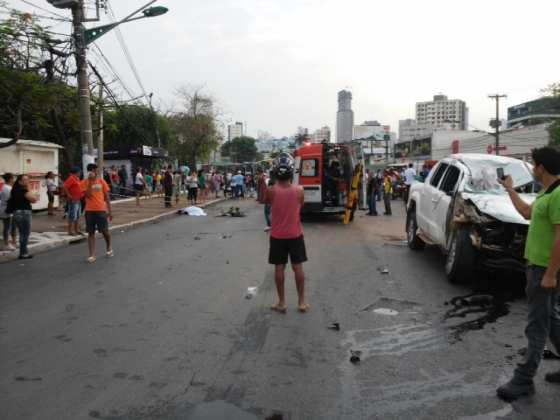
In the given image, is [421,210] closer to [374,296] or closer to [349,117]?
[374,296]

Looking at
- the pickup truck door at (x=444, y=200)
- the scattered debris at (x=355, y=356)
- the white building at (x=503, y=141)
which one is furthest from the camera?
the white building at (x=503, y=141)

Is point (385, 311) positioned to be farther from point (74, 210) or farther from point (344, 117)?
point (344, 117)

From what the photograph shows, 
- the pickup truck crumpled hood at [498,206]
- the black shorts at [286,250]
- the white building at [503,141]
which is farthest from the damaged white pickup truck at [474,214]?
the white building at [503,141]

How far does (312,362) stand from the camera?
14.4 feet

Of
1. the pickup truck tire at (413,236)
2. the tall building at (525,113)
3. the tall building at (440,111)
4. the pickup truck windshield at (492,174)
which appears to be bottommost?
the pickup truck tire at (413,236)

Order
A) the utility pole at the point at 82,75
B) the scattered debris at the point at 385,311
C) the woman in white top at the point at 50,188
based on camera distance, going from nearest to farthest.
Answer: the scattered debris at the point at 385,311, the utility pole at the point at 82,75, the woman in white top at the point at 50,188

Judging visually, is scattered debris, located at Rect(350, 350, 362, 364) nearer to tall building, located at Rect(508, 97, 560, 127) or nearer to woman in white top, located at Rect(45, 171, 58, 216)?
woman in white top, located at Rect(45, 171, 58, 216)

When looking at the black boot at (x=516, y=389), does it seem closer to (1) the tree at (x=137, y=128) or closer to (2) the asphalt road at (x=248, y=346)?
(2) the asphalt road at (x=248, y=346)

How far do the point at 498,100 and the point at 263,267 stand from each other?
5502 centimetres

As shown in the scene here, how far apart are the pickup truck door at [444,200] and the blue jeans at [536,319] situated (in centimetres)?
419

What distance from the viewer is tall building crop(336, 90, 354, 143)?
9940cm

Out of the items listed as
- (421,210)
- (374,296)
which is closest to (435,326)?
(374,296)

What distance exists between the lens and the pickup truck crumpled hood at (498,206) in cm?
631

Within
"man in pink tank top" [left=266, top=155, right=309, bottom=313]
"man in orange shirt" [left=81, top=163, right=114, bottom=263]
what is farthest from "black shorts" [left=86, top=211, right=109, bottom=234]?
"man in pink tank top" [left=266, top=155, right=309, bottom=313]
